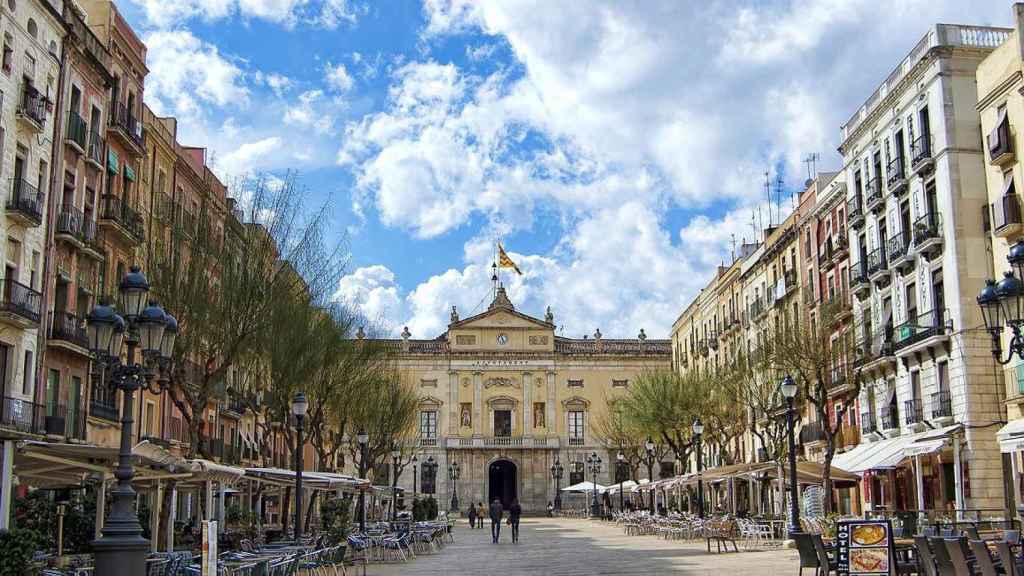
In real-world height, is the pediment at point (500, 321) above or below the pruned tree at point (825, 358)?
above

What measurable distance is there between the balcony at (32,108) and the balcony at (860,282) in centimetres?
2901

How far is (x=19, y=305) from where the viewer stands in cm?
2783

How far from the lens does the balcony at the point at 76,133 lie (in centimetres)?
3106

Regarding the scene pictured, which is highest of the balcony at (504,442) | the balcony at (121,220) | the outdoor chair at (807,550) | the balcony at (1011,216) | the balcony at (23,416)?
the balcony at (121,220)

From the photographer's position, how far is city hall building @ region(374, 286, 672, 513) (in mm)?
86125

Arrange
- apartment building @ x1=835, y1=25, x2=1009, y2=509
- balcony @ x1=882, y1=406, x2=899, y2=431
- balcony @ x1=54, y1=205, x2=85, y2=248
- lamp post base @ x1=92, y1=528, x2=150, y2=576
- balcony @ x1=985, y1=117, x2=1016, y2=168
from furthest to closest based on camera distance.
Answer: balcony @ x1=882, y1=406, x2=899, y2=431 → apartment building @ x1=835, y1=25, x2=1009, y2=509 → balcony @ x1=54, y1=205, x2=85, y2=248 → balcony @ x1=985, y1=117, x2=1016, y2=168 → lamp post base @ x1=92, y1=528, x2=150, y2=576

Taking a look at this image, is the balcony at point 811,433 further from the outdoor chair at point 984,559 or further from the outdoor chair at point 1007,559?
the outdoor chair at point 1007,559

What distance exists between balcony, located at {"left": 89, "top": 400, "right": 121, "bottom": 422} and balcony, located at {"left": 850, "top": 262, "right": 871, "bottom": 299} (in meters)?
27.1

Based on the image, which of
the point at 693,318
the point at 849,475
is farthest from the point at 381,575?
the point at 693,318

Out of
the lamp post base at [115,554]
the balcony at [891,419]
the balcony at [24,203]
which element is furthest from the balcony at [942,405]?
the balcony at [24,203]

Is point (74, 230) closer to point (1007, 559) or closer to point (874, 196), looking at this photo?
point (1007, 559)

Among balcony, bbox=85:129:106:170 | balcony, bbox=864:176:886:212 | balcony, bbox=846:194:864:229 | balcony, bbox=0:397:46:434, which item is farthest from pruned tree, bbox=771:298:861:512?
balcony, bbox=85:129:106:170

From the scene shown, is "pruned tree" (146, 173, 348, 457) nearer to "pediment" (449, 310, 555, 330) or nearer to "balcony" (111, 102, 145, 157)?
"balcony" (111, 102, 145, 157)

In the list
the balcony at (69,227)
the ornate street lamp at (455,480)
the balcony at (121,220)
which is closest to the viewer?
the balcony at (69,227)
